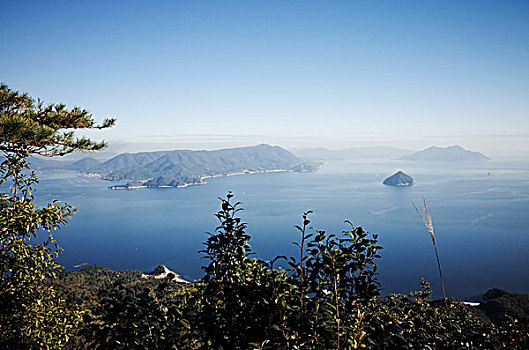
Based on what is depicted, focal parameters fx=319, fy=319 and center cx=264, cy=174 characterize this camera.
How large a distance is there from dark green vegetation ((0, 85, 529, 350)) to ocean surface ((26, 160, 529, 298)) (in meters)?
31.0

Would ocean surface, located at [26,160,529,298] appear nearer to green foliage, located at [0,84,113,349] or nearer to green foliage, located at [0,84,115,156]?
A: green foliage, located at [0,84,115,156]

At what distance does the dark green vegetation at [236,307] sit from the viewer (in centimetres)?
153

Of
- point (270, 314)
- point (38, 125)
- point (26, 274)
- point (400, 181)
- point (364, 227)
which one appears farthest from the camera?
point (400, 181)

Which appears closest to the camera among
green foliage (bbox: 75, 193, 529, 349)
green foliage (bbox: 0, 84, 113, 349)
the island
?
green foliage (bbox: 75, 193, 529, 349)

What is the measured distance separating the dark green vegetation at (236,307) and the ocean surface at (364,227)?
31.0 m

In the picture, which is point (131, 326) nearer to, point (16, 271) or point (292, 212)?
point (16, 271)

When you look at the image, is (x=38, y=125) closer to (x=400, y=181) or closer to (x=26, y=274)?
(x=26, y=274)

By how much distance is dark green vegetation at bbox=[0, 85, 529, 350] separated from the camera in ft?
5.03

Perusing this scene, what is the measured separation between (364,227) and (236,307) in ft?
161

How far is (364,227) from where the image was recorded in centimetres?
4803

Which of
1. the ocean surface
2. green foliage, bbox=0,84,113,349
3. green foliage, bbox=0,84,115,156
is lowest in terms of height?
the ocean surface

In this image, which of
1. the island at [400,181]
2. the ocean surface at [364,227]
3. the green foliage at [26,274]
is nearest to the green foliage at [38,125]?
the green foliage at [26,274]

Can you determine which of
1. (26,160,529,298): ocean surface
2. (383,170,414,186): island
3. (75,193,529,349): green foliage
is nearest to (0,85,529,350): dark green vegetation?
(75,193,529,349): green foliage

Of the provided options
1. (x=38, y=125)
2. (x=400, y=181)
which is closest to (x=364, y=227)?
(x=38, y=125)
